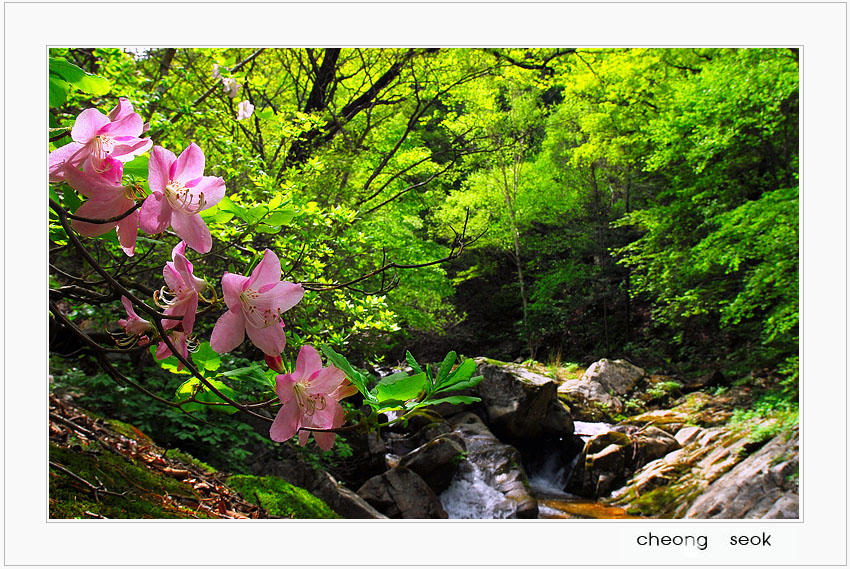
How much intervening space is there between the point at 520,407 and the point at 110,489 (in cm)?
345

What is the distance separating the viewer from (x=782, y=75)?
298cm

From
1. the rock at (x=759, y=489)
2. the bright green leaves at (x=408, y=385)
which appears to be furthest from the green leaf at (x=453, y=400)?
the rock at (x=759, y=489)

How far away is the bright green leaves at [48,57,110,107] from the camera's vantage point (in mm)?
326

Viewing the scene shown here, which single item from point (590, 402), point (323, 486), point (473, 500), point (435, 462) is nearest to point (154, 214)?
point (323, 486)

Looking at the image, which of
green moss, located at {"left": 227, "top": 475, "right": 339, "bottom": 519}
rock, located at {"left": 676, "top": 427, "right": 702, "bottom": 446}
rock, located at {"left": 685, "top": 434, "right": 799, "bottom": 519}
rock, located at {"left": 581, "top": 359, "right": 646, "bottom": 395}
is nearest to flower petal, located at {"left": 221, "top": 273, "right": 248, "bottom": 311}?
green moss, located at {"left": 227, "top": 475, "right": 339, "bottom": 519}

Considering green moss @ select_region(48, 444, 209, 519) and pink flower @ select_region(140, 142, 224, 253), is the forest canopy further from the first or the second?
pink flower @ select_region(140, 142, 224, 253)

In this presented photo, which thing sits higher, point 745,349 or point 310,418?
point 310,418

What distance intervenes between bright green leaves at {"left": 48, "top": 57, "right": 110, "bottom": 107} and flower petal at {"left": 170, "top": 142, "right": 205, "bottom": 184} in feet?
0.29

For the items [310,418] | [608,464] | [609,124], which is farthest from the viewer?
[609,124]
